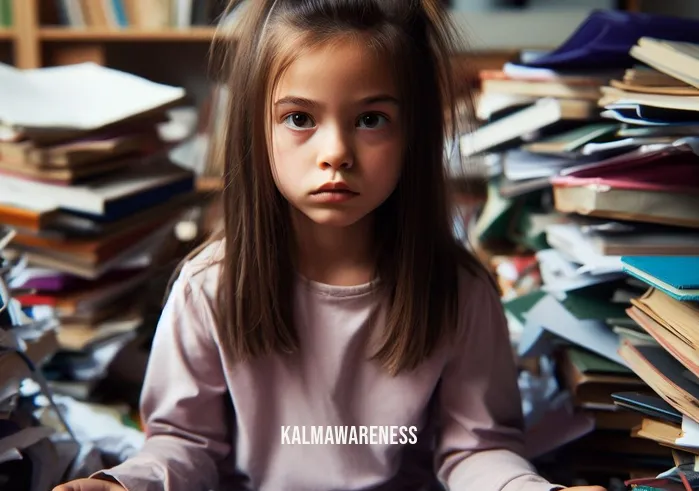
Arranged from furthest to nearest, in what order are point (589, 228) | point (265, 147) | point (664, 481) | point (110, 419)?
1. point (110, 419)
2. point (589, 228)
3. point (265, 147)
4. point (664, 481)

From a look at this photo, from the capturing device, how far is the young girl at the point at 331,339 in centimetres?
87

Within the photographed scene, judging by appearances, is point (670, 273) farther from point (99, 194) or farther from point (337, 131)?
point (99, 194)

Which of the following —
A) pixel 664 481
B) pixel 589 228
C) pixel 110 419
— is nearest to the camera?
pixel 664 481

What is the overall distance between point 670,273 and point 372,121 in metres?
0.29

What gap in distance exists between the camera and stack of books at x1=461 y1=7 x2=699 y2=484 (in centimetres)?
90

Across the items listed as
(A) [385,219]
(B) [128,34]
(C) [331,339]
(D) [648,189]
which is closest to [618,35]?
(D) [648,189]

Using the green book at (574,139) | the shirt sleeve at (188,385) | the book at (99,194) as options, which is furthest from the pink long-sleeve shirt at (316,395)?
the book at (99,194)

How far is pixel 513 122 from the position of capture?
1199 mm

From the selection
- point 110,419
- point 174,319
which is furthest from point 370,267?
point 110,419

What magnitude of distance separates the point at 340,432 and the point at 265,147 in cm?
30

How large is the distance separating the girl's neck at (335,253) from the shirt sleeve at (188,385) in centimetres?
11

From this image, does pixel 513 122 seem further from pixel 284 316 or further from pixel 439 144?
pixel 284 316

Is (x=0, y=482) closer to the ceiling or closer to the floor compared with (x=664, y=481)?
closer to the floor

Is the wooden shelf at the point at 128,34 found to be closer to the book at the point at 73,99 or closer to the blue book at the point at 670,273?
the book at the point at 73,99
